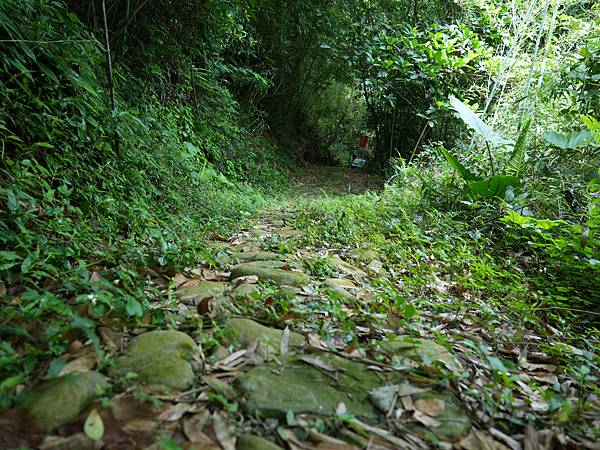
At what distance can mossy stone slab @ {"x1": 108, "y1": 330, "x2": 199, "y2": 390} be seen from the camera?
1156mm

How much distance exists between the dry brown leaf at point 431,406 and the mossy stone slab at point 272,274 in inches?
39.0

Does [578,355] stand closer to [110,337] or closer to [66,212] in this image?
[110,337]

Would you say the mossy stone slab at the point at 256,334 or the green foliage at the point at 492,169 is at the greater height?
the green foliage at the point at 492,169

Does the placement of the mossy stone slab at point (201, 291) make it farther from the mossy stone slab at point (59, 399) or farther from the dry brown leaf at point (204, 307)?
the mossy stone slab at point (59, 399)

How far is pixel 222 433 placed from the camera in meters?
1.01

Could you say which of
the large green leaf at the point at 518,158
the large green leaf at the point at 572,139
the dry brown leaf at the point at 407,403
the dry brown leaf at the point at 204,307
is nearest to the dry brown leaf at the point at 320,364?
the dry brown leaf at the point at 407,403

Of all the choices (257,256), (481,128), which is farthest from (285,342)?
(481,128)

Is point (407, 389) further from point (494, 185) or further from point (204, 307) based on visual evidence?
point (494, 185)

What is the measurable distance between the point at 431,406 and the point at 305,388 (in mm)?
408

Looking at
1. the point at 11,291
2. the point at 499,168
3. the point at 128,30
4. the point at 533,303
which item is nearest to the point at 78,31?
the point at 128,30

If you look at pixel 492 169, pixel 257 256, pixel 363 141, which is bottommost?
pixel 257 256

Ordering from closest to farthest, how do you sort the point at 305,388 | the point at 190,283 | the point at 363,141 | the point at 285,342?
1. the point at 305,388
2. the point at 285,342
3. the point at 190,283
4. the point at 363,141

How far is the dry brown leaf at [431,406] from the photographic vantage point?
118 centimetres

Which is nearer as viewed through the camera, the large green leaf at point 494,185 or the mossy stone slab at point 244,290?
the mossy stone slab at point 244,290
